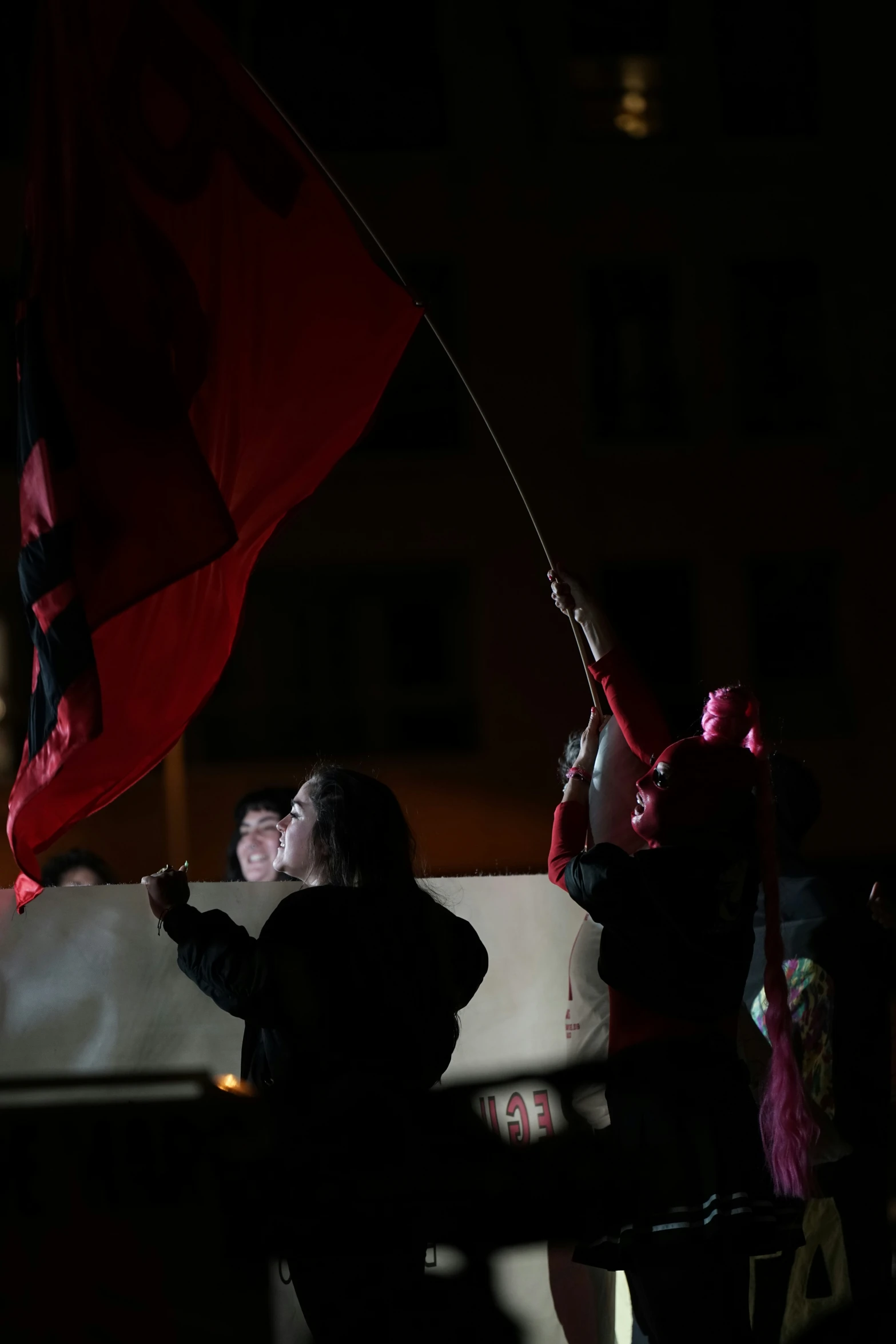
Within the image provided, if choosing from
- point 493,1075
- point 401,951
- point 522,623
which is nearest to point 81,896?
point 401,951

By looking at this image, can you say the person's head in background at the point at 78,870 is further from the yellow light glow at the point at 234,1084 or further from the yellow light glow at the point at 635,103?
the yellow light glow at the point at 635,103

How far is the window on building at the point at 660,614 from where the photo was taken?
14227 millimetres

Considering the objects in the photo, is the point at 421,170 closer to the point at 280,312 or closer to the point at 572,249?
the point at 572,249

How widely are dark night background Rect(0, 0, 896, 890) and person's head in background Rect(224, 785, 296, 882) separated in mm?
9001

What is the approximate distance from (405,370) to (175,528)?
12.2m

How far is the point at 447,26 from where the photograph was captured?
1498 cm

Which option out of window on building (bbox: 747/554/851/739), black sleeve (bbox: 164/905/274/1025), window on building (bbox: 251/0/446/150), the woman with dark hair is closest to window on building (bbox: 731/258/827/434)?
window on building (bbox: 747/554/851/739)

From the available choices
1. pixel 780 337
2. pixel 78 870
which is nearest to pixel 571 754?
pixel 78 870

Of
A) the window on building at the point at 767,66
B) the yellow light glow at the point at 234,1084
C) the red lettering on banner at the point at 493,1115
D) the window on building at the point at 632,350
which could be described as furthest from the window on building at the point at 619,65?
the yellow light glow at the point at 234,1084

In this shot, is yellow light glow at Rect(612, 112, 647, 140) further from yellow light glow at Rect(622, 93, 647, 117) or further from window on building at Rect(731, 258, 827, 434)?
window on building at Rect(731, 258, 827, 434)

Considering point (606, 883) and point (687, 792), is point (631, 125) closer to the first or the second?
point (687, 792)

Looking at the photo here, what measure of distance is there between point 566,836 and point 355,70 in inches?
540

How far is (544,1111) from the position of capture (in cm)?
320

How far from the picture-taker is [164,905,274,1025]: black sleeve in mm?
2539
